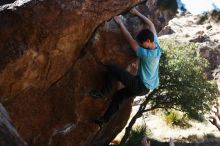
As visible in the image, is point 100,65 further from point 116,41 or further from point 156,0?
point 156,0

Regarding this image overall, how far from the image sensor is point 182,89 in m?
26.9

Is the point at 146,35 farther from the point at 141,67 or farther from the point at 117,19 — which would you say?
the point at 117,19

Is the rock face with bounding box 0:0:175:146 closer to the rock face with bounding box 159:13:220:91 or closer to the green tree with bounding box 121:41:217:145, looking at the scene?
the green tree with bounding box 121:41:217:145

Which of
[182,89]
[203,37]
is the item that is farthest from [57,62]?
[203,37]

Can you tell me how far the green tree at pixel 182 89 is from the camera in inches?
1059

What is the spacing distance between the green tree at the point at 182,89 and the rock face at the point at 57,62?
12.9 m

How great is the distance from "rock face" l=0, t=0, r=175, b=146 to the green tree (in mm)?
12902

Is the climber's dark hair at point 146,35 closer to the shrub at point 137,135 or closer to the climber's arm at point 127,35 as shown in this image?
the climber's arm at point 127,35

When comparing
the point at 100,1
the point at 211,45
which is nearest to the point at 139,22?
the point at 100,1

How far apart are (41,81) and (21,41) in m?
1.60

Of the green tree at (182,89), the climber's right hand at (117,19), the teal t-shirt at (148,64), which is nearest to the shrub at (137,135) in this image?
the green tree at (182,89)

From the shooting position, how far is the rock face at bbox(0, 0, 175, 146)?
1082 centimetres

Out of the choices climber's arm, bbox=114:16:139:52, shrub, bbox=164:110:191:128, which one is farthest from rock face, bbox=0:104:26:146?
shrub, bbox=164:110:191:128

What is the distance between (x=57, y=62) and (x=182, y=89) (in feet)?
52.4
